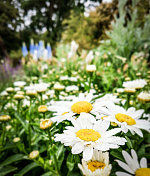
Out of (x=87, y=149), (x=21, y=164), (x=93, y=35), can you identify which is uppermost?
(x=93, y=35)

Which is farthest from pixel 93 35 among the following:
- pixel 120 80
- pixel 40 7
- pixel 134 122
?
pixel 134 122

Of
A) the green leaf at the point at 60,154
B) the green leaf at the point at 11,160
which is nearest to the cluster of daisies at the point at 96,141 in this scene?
the green leaf at the point at 60,154

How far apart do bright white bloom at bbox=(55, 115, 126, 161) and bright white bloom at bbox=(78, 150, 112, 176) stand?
22mm

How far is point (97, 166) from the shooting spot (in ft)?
1.17

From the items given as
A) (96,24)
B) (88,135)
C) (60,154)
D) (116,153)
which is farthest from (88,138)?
(96,24)

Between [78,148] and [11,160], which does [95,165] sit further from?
[11,160]

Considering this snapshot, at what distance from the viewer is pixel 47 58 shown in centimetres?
287

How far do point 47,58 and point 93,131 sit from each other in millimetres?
2635

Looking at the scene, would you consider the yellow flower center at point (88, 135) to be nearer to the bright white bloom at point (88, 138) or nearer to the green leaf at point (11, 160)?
the bright white bloom at point (88, 138)

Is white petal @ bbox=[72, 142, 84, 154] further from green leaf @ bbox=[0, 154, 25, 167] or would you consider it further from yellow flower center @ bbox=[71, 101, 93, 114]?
green leaf @ bbox=[0, 154, 25, 167]

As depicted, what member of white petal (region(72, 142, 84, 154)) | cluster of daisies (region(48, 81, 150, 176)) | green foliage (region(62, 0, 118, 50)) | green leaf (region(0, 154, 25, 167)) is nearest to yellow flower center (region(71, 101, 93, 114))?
cluster of daisies (region(48, 81, 150, 176))

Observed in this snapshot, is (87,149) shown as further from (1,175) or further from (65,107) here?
(1,175)

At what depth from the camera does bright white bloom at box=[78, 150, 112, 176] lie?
318mm

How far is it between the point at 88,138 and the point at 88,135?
12mm
